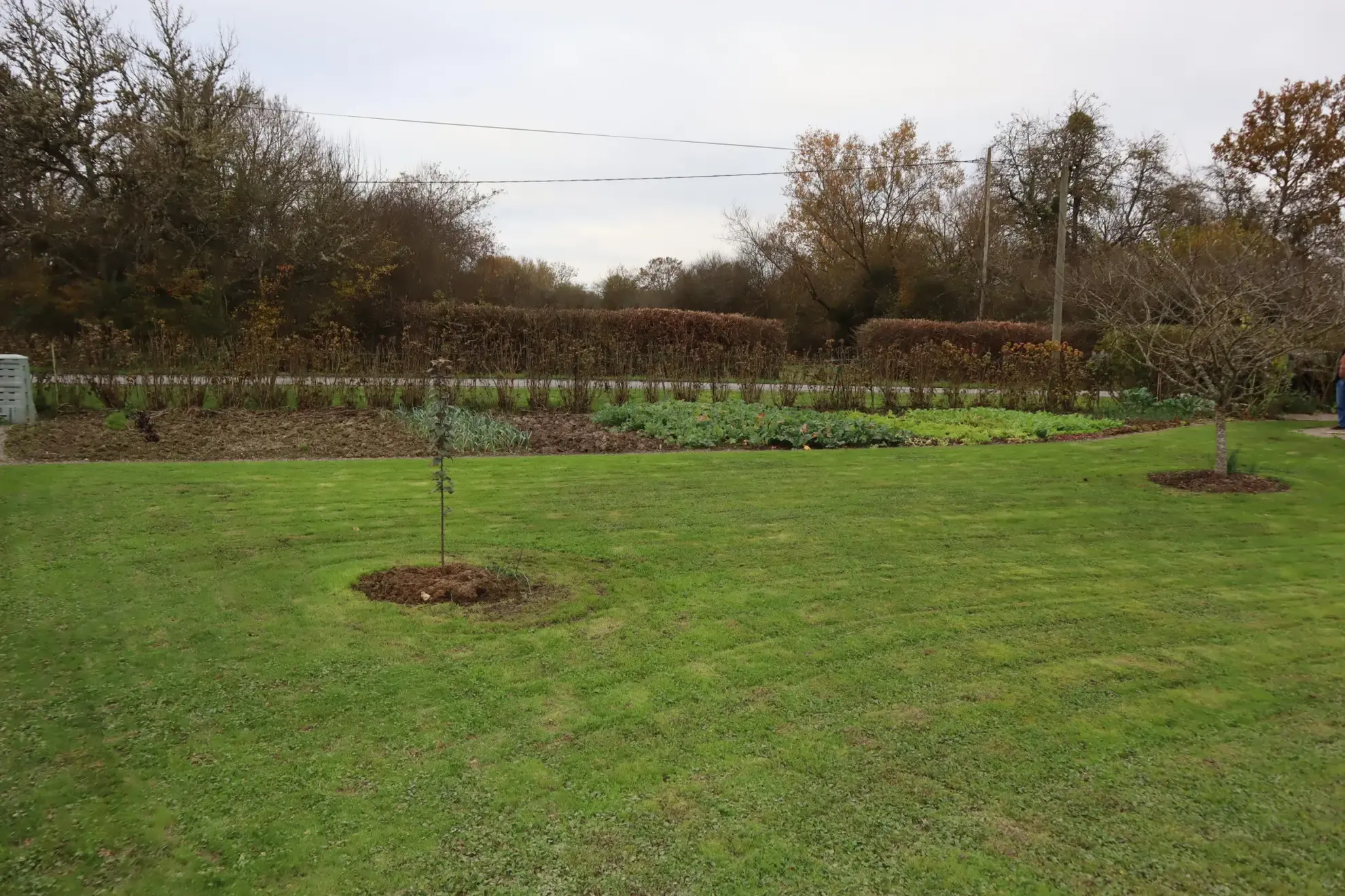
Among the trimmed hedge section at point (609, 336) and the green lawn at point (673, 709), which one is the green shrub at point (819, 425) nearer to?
the trimmed hedge section at point (609, 336)

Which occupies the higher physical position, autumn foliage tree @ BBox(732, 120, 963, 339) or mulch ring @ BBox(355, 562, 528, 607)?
autumn foliage tree @ BBox(732, 120, 963, 339)

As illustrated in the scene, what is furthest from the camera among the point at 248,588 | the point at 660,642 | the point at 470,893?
the point at 248,588

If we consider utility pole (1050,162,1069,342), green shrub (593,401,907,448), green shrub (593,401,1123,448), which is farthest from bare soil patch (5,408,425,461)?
utility pole (1050,162,1069,342)

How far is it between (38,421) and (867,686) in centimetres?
1036

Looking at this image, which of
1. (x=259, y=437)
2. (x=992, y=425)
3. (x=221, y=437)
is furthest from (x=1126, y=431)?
(x=221, y=437)

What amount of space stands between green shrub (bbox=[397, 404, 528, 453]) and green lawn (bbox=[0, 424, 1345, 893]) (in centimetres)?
334

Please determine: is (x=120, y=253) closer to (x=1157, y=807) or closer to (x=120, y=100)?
(x=120, y=100)

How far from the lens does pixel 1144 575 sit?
4758 mm

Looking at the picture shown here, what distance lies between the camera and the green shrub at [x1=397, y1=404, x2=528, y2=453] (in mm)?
9125

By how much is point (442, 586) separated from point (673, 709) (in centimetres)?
163

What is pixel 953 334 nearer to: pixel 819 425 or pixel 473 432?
pixel 819 425

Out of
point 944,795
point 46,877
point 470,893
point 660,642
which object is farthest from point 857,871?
point 46,877

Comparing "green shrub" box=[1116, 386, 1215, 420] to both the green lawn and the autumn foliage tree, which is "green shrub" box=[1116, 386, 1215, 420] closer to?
the green lawn

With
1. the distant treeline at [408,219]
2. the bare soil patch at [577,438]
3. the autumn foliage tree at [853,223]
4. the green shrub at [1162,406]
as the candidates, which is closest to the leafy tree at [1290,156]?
the distant treeline at [408,219]
